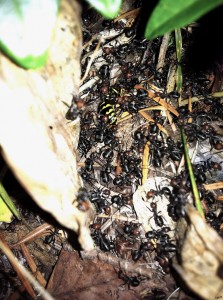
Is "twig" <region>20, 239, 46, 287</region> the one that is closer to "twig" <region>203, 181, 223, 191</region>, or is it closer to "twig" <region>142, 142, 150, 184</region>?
"twig" <region>142, 142, 150, 184</region>

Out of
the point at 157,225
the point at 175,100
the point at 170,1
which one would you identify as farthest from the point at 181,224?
the point at 170,1

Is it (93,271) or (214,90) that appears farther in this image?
(214,90)

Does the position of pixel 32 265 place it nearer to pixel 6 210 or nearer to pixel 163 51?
pixel 6 210

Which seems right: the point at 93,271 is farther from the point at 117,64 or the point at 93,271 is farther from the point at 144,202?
the point at 117,64

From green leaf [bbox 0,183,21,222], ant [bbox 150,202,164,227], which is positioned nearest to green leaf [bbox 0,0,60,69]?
green leaf [bbox 0,183,21,222]

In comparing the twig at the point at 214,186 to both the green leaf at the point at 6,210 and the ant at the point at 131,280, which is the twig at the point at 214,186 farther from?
the green leaf at the point at 6,210
